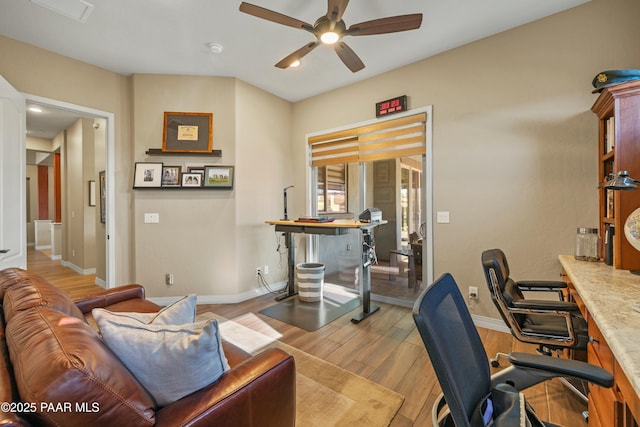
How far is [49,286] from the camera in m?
1.49

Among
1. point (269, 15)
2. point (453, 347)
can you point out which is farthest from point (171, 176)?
point (453, 347)

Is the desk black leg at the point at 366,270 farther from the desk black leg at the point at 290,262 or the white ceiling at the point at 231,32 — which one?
the white ceiling at the point at 231,32

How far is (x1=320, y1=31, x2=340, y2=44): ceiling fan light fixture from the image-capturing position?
2.04m

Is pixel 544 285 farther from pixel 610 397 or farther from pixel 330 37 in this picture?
pixel 330 37

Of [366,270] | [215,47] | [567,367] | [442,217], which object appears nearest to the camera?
[567,367]

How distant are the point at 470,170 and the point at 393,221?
1.19 metres

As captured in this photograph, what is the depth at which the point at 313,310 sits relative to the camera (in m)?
3.24

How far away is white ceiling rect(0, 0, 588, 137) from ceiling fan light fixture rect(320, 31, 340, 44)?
40cm

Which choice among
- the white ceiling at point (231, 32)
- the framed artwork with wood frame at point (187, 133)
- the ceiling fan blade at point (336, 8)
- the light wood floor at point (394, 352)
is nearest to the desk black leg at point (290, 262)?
the light wood floor at point (394, 352)

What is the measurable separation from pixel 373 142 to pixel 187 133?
93.1 inches

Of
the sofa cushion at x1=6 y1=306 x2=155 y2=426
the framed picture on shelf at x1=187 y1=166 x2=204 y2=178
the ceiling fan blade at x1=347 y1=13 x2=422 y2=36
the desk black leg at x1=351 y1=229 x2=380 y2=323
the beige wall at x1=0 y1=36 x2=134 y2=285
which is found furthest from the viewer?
the framed picture on shelf at x1=187 y1=166 x2=204 y2=178

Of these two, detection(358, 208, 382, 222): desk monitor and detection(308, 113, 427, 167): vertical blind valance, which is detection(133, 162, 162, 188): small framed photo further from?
detection(358, 208, 382, 222): desk monitor

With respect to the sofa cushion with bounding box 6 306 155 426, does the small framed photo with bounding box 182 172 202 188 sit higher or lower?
higher

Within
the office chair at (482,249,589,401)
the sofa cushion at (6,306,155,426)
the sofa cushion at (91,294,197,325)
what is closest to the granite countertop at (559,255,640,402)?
the office chair at (482,249,589,401)
